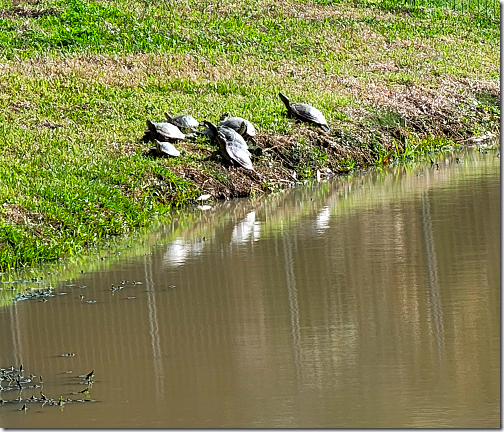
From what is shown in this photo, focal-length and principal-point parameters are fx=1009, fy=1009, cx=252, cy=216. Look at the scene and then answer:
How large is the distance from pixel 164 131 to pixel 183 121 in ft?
3.38

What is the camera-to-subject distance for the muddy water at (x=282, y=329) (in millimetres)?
6035

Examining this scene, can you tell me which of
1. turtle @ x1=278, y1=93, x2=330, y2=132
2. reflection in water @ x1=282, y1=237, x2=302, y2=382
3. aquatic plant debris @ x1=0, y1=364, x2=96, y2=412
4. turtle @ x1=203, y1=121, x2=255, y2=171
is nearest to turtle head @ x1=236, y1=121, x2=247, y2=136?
turtle @ x1=203, y1=121, x2=255, y2=171

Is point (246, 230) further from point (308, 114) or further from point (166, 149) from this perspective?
point (308, 114)

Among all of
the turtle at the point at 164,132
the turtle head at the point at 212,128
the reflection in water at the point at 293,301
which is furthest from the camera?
the turtle head at the point at 212,128

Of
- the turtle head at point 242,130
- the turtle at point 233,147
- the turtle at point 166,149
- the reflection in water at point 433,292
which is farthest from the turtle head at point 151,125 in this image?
the reflection in water at point 433,292

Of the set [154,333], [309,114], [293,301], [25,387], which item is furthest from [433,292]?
[309,114]

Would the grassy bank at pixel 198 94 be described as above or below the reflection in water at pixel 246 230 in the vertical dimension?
above

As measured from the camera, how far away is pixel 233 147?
14742mm

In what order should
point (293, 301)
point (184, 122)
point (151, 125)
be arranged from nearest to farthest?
1. point (293, 301)
2. point (151, 125)
3. point (184, 122)

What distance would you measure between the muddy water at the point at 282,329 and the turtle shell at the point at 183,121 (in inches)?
155

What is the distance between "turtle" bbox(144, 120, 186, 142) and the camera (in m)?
15.1

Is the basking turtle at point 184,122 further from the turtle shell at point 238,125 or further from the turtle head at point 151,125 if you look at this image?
the turtle head at point 151,125

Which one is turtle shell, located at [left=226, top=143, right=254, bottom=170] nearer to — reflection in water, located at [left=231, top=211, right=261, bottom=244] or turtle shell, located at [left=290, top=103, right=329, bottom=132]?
reflection in water, located at [left=231, top=211, right=261, bottom=244]

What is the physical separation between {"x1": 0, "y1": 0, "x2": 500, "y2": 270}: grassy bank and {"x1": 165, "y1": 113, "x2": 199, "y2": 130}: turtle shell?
56 cm
